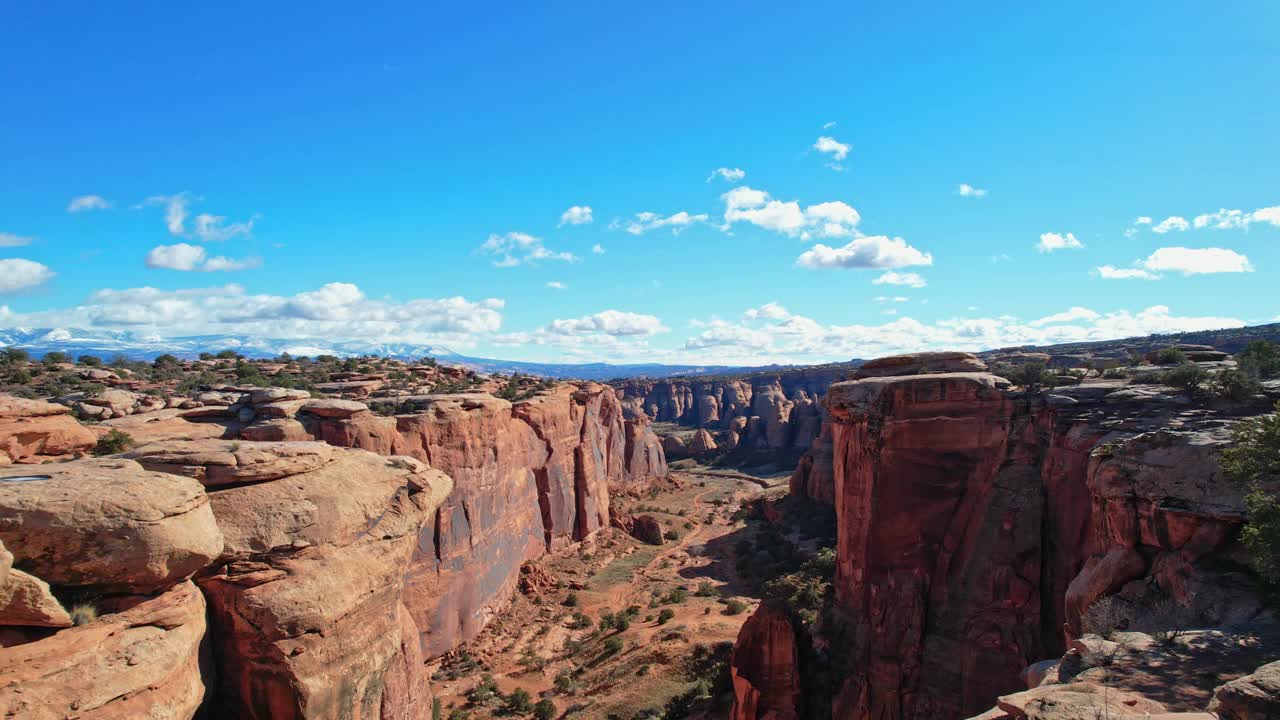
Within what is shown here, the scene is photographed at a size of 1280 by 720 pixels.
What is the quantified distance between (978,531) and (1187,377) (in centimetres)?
666

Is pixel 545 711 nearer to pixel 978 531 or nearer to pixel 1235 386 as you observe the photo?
pixel 978 531

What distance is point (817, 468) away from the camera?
49188mm

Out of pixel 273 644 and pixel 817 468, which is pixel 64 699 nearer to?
pixel 273 644

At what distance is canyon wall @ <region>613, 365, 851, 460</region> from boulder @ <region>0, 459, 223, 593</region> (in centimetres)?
8333

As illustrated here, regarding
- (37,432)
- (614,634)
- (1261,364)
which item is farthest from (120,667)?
(1261,364)

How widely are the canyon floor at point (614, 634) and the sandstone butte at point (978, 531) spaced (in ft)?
16.6

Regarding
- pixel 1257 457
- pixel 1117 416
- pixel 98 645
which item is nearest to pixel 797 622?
pixel 1117 416

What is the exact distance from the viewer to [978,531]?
16969 mm

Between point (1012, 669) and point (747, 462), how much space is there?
224 feet

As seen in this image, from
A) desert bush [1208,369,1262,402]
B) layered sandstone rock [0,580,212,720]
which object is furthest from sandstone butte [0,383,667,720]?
desert bush [1208,369,1262,402]

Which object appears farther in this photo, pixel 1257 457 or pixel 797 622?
pixel 797 622

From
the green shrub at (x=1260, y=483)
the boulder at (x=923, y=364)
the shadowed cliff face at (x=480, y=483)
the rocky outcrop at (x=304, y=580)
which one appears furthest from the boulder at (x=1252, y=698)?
the shadowed cliff face at (x=480, y=483)

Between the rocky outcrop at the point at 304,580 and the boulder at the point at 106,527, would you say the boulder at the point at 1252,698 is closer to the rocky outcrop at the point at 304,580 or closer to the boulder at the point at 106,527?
the rocky outcrop at the point at 304,580

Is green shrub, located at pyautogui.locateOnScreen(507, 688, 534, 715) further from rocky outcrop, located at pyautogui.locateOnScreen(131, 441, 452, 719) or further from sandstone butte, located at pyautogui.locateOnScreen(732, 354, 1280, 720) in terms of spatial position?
rocky outcrop, located at pyautogui.locateOnScreen(131, 441, 452, 719)
